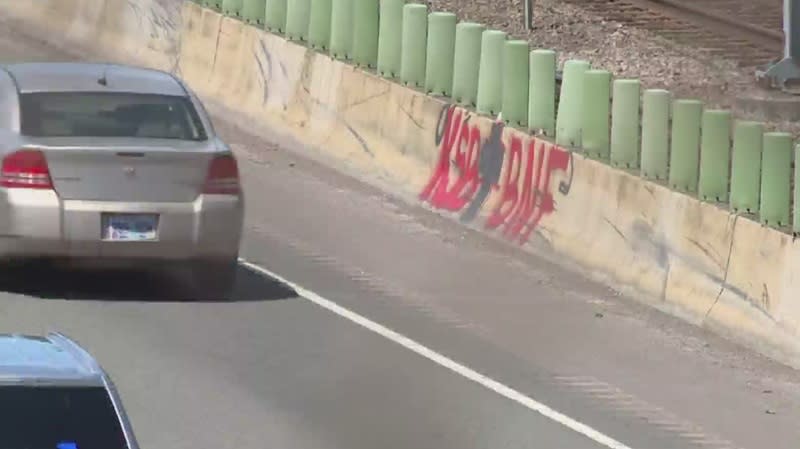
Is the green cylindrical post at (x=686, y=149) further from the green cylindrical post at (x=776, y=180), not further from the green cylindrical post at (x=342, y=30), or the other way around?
the green cylindrical post at (x=342, y=30)

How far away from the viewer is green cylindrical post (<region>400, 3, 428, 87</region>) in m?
20.7

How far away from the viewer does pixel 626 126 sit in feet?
57.7

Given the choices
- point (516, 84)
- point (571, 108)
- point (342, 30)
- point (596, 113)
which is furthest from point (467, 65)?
point (342, 30)

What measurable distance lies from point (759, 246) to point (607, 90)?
3.16 metres

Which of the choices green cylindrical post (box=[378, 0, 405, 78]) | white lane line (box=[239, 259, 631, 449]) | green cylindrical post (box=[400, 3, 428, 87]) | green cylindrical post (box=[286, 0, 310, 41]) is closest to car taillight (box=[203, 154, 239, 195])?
white lane line (box=[239, 259, 631, 449])

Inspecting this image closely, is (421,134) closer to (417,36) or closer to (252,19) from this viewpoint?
(417,36)

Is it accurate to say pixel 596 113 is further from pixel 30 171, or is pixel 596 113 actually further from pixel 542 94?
pixel 30 171

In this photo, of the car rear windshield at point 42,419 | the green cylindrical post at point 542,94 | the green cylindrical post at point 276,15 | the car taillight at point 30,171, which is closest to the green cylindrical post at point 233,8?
the green cylindrical post at point 276,15

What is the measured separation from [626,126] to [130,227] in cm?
475

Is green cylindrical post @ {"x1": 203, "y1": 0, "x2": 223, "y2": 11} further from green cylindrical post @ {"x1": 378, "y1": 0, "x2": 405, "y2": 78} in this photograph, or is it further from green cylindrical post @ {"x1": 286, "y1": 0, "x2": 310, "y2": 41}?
green cylindrical post @ {"x1": 378, "y1": 0, "x2": 405, "y2": 78}

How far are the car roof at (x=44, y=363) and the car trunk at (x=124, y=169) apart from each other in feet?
26.0

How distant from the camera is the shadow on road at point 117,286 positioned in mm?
15250

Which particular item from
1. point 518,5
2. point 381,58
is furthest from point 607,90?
point 518,5

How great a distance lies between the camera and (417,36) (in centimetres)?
2089
